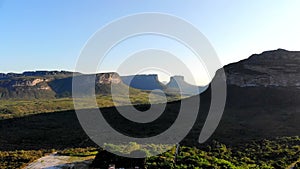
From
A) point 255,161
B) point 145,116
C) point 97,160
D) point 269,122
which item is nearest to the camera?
point 97,160

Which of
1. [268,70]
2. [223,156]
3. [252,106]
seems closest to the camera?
[223,156]

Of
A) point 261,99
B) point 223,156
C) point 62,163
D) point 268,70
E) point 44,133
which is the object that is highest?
point 268,70

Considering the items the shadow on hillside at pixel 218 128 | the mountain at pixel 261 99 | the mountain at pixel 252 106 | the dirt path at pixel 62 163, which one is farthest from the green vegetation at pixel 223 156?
the mountain at pixel 261 99

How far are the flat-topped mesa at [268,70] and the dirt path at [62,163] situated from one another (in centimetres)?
5338

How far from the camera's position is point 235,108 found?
68.0 m

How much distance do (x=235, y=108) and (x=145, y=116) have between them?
1850 centimetres

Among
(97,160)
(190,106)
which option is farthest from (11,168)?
(190,106)

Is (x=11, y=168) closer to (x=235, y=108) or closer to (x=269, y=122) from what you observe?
(x=269, y=122)

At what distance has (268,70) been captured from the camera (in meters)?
73.5

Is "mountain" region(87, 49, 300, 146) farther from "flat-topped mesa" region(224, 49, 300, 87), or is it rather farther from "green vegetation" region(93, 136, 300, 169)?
"green vegetation" region(93, 136, 300, 169)

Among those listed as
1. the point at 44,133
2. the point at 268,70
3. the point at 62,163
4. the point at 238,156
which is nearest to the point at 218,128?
the point at 238,156

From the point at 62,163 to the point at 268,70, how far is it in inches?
2267

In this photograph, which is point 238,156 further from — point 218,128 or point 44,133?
point 44,133

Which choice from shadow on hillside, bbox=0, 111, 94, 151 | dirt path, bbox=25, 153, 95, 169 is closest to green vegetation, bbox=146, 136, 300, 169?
dirt path, bbox=25, 153, 95, 169
